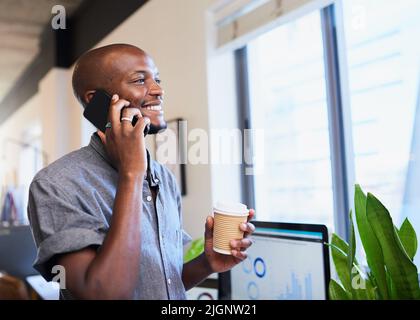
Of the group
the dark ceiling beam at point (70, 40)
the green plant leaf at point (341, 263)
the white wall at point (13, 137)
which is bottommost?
the green plant leaf at point (341, 263)

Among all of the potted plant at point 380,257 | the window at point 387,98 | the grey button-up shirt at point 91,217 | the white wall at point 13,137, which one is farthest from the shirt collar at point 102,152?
the window at point 387,98

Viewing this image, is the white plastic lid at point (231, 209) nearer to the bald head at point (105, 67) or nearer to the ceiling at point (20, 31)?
the bald head at point (105, 67)

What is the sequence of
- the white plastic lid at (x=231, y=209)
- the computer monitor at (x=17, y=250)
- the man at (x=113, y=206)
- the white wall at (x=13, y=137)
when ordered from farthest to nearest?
the computer monitor at (x=17, y=250) → the white wall at (x=13, y=137) → the white plastic lid at (x=231, y=209) → the man at (x=113, y=206)

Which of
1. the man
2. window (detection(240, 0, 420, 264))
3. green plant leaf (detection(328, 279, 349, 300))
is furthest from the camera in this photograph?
window (detection(240, 0, 420, 264))

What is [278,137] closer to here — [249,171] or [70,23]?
[249,171]

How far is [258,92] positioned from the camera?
1151 mm

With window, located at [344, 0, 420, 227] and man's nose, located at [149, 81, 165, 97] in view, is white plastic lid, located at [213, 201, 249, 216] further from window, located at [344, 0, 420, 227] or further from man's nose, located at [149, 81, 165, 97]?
window, located at [344, 0, 420, 227]

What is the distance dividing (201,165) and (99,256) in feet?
1.65

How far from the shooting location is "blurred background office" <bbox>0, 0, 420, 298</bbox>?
64 centimetres

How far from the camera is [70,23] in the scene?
61 cm

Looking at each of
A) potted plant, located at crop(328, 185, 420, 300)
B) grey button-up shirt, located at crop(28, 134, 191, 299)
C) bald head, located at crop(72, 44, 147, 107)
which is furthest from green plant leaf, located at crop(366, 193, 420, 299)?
bald head, located at crop(72, 44, 147, 107)

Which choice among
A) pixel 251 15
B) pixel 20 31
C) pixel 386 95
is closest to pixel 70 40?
pixel 20 31

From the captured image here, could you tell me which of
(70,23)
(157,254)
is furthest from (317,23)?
(157,254)

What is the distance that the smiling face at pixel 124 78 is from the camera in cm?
49
